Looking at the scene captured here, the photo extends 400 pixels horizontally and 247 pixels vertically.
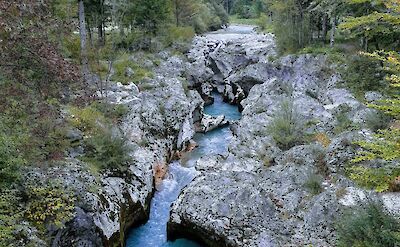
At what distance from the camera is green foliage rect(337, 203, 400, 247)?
341 inches

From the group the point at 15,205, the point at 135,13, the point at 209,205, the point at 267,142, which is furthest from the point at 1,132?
the point at 135,13

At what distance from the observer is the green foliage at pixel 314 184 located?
12.5 metres

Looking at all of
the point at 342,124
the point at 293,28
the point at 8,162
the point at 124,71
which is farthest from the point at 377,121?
the point at 293,28

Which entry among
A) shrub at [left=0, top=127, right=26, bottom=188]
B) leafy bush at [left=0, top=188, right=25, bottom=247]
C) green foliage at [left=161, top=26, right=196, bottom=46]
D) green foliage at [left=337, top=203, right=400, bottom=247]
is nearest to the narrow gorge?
green foliage at [left=337, top=203, right=400, bottom=247]

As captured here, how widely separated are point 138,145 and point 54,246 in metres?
7.68

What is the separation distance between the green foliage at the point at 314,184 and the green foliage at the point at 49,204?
769cm

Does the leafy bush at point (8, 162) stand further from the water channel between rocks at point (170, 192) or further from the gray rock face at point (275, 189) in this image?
the gray rock face at point (275, 189)

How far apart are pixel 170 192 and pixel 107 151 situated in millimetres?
3805

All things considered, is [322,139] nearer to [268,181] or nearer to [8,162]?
[268,181]

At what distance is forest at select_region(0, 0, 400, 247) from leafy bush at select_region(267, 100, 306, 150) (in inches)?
2.4

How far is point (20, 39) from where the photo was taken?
1059 cm

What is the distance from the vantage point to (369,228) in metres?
8.87

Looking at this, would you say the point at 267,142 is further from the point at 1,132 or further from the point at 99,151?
the point at 1,132

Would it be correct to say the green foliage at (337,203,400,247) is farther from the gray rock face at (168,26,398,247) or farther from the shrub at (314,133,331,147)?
the shrub at (314,133,331,147)
